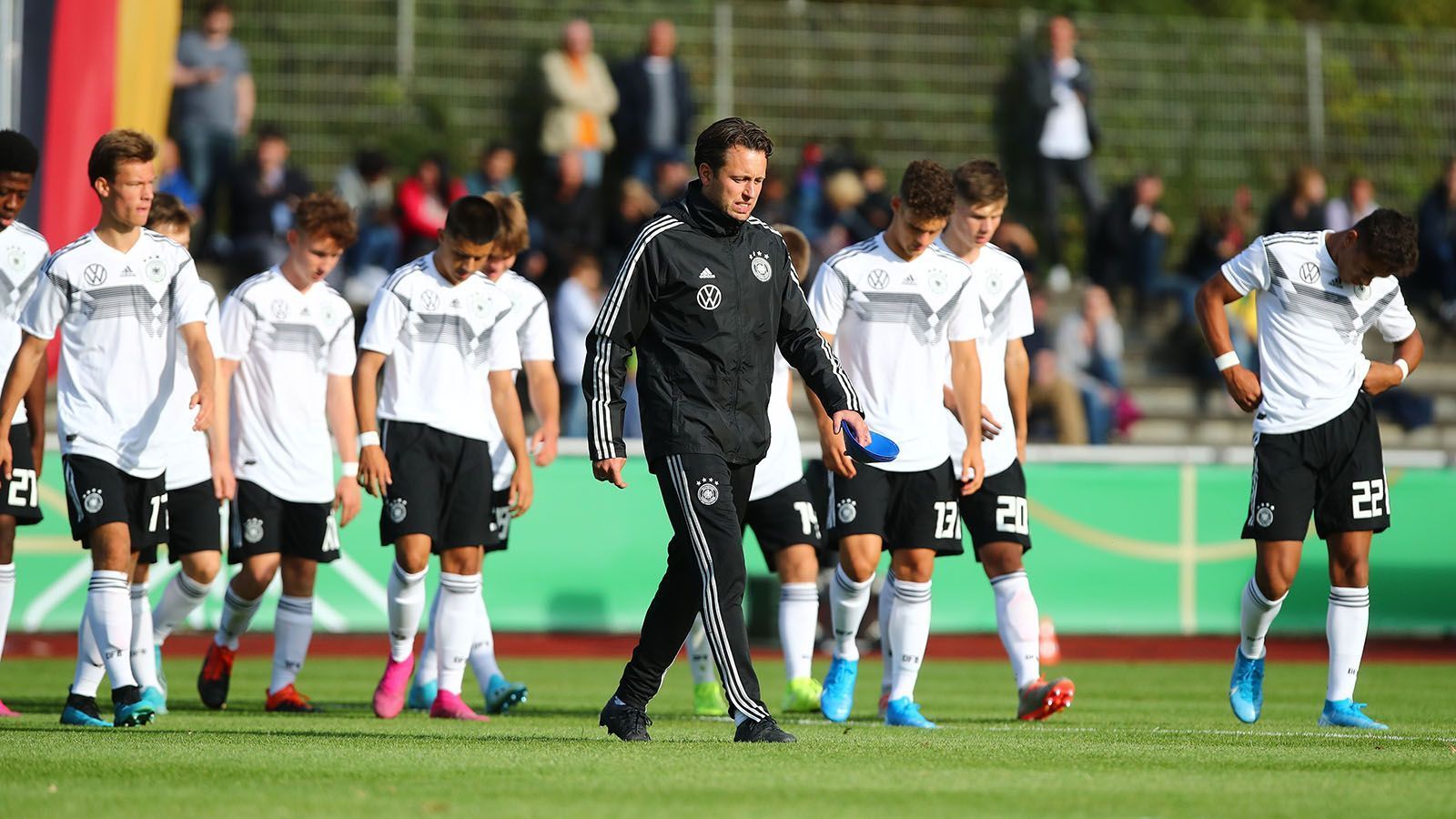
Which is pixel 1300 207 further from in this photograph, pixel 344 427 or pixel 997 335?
pixel 344 427

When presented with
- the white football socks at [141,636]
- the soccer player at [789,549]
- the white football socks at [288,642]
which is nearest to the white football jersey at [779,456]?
the soccer player at [789,549]

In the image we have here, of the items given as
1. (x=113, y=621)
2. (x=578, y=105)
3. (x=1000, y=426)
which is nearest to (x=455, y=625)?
(x=113, y=621)

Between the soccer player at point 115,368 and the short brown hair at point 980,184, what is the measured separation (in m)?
3.76

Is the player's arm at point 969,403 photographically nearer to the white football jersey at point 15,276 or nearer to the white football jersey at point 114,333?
the white football jersey at point 114,333

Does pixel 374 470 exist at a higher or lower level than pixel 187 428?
lower

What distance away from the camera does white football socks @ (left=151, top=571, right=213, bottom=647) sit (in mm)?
10594

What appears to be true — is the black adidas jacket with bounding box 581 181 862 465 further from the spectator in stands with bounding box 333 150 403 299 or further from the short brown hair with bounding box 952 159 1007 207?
the spectator in stands with bounding box 333 150 403 299

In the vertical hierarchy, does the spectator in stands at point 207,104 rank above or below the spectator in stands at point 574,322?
above

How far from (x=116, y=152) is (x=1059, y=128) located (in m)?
16.2

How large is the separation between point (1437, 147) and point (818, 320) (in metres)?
19.3

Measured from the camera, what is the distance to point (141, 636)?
10.3m

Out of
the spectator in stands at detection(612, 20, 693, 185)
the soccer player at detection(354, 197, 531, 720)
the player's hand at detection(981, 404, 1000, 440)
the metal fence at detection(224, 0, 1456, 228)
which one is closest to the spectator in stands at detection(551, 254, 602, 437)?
the spectator in stands at detection(612, 20, 693, 185)

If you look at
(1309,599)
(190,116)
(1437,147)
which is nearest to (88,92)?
(190,116)

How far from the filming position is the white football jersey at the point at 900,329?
9773 mm
